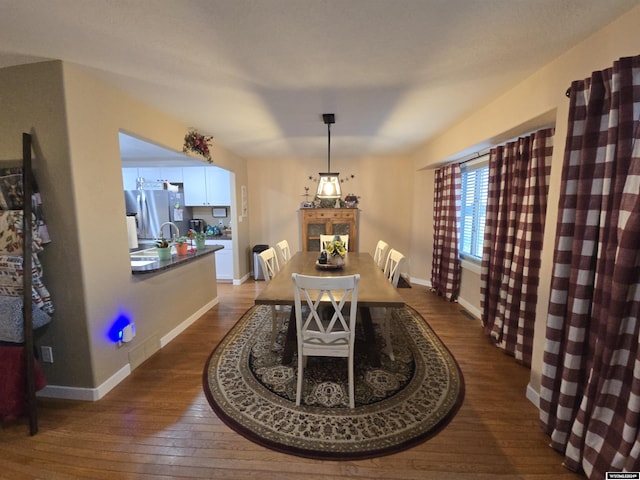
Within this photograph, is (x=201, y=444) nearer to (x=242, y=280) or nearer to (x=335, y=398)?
(x=335, y=398)

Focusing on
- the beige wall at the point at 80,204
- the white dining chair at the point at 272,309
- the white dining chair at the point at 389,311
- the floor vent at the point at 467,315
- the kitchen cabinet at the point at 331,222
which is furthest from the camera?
the kitchen cabinet at the point at 331,222

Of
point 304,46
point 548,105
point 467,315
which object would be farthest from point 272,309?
point 548,105

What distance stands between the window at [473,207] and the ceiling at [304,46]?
1225 millimetres

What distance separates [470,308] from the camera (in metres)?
3.58

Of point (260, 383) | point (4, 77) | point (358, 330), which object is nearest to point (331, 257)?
point (358, 330)

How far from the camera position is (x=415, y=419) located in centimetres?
179

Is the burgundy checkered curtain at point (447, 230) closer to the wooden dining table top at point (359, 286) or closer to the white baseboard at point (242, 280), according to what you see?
the wooden dining table top at point (359, 286)

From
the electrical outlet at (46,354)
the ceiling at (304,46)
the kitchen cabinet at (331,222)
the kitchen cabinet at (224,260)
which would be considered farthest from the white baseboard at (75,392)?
the kitchen cabinet at (331,222)

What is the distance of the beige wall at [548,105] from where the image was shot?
1362 mm

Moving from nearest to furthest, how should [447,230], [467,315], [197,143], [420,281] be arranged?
[197,143]
[467,315]
[447,230]
[420,281]

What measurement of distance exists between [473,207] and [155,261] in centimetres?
402

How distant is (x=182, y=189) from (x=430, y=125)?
446 centimetres

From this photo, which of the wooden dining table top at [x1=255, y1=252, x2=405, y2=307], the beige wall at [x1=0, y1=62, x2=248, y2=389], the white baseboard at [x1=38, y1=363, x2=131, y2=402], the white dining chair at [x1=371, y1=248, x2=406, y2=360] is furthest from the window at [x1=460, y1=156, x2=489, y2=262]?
the white baseboard at [x1=38, y1=363, x2=131, y2=402]

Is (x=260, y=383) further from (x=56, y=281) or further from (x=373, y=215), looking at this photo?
(x=373, y=215)
